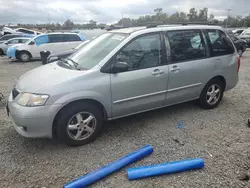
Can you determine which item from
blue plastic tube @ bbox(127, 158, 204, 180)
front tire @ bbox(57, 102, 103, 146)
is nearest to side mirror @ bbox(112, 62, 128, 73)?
front tire @ bbox(57, 102, 103, 146)

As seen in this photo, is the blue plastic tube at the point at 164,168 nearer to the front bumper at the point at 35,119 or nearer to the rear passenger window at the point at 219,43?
the front bumper at the point at 35,119

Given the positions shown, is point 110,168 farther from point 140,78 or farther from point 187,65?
point 187,65

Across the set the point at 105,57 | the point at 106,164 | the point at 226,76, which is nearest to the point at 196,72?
the point at 226,76

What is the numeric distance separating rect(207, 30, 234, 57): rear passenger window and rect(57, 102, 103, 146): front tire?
2622 millimetres

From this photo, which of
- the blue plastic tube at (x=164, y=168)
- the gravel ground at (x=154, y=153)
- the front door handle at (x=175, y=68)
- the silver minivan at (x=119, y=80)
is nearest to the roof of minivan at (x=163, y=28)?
the silver minivan at (x=119, y=80)

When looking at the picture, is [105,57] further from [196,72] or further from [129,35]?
[196,72]

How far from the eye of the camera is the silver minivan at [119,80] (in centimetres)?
288

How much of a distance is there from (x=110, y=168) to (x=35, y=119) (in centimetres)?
117

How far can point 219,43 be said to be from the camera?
432cm

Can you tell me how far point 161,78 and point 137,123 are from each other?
37.9 inches

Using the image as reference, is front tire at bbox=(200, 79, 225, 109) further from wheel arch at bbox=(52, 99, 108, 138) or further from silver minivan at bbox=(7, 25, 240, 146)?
wheel arch at bbox=(52, 99, 108, 138)

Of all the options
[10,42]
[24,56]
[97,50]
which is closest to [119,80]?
[97,50]

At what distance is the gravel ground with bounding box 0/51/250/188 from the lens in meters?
2.54

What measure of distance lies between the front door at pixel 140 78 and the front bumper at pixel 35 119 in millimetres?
955
